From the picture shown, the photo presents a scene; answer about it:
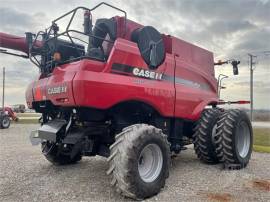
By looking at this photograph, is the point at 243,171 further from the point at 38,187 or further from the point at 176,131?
the point at 38,187

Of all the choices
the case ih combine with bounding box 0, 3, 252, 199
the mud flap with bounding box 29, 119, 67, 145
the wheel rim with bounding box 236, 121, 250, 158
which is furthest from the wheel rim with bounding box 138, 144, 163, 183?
the wheel rim with bounding box 236, 121, 250, 158

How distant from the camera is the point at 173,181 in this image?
21.0ft

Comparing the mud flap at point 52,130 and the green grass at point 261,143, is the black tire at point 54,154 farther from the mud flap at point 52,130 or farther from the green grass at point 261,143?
the green grass at point 261,143

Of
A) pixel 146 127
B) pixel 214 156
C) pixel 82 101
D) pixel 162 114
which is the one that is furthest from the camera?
pixel 214 156

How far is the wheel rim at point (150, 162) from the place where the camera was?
5683 mm

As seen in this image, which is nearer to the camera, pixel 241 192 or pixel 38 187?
pixel 241 192

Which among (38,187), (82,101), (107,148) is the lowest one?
(38,187)

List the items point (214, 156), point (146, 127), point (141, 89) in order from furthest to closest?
point (214, 156) < point (141, 89) < point (146, 127)

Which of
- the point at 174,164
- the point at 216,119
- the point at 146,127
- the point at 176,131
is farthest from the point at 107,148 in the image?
the point at 216,119

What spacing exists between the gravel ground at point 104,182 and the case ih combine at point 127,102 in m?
0.34

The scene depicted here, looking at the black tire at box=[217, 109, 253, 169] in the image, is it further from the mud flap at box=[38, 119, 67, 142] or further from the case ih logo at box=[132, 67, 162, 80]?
the mud flap at box=[38, 119, 67, 142]

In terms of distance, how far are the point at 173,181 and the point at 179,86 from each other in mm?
2061

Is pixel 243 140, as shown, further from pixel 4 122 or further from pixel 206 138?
pixel 4 122

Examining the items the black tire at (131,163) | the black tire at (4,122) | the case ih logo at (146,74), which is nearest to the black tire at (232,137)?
the case ih logo at (146,74)
